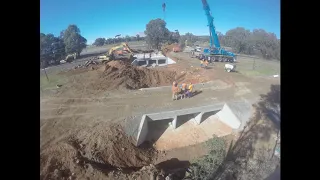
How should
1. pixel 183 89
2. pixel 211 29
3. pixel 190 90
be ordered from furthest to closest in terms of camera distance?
pixel 190 90
pixel 183 89
pixel 211 29

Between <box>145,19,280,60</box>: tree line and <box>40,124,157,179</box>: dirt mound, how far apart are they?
2991 millimetres

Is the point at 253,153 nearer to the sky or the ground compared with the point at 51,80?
nearer to the ground

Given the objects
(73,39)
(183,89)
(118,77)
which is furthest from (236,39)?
(73,39)

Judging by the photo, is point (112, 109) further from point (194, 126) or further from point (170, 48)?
point (194, 126)

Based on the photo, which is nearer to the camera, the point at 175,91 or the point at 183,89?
the point at 175,91

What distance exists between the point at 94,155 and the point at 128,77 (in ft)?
8.54

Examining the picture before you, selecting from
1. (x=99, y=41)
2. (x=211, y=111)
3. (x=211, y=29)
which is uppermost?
(x=211, y=29)

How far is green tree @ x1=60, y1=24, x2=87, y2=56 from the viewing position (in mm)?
5176

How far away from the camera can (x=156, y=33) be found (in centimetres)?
563

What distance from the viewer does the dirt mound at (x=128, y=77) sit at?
6160mm

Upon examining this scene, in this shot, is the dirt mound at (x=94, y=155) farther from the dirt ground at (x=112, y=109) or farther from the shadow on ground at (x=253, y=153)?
the shadow on ground at (x=253, y=153)
